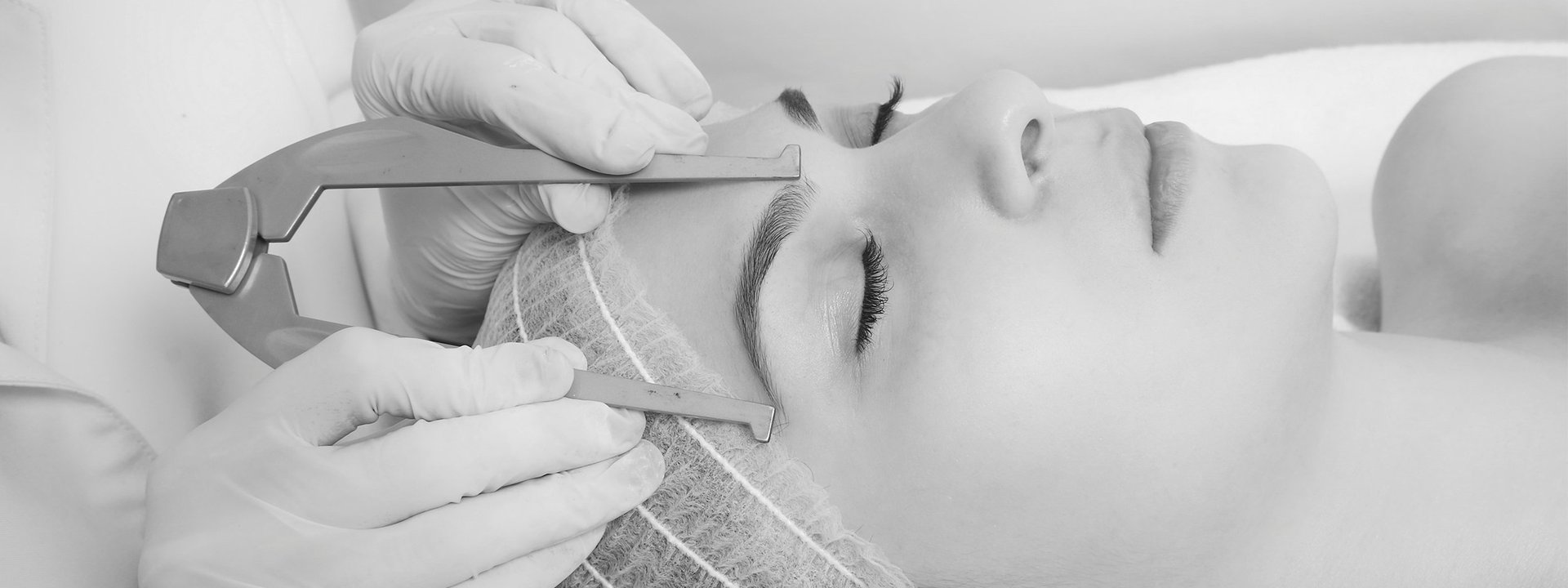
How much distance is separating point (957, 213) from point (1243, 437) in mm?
396

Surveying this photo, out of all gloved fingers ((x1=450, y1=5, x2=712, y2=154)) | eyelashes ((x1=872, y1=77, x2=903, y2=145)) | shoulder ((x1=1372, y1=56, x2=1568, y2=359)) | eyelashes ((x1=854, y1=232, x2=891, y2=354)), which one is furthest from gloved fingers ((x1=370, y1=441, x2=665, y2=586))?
shoulder ((x1=1372, y1=56, x2=1568, y2=359))

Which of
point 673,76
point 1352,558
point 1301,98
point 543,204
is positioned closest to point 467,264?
point 543,204

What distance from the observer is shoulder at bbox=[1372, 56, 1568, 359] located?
1.49 m

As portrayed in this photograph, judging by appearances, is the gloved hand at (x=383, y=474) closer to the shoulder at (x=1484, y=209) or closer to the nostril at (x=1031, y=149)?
the nostril at (x=1031, y=149)

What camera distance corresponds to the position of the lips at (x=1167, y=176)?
1017mm

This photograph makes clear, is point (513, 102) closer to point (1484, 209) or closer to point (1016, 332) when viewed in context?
point (1016, 332)

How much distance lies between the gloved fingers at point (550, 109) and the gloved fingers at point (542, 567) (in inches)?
17.0

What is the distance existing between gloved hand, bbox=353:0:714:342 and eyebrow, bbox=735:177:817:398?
0.59 ft

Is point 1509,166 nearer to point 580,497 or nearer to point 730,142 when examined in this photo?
point 730,142

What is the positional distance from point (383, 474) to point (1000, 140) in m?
0.74

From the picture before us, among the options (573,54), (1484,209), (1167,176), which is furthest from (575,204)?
(1484,209)

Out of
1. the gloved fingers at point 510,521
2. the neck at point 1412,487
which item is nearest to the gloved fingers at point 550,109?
the gloved fingers at point 510,521

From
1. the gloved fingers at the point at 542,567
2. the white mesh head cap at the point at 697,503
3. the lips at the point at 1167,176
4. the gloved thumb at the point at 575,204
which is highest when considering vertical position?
the lips at the point at 1167,176

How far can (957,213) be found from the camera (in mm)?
980
